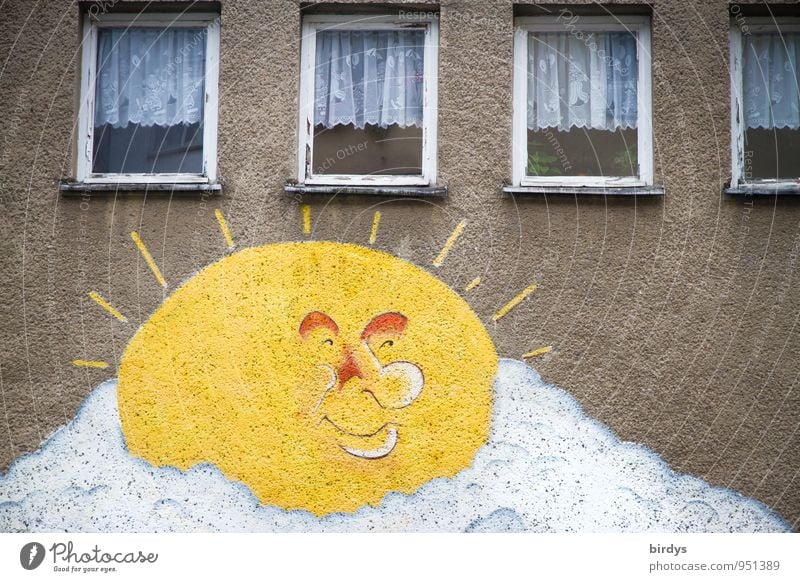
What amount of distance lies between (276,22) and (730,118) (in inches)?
114

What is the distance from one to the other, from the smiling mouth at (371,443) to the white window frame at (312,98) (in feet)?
5.10

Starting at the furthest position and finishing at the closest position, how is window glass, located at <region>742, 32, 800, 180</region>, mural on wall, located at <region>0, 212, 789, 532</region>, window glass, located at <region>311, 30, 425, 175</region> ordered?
1. window glass, located at <region>311, 30, 425, 175</region>
2. window glass, located at <region>742, 32, 800, 180</region>
3. mural on wall, located at <region>0, 212, 789, 532</region>

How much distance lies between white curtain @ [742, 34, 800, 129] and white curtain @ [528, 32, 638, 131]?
0.72m

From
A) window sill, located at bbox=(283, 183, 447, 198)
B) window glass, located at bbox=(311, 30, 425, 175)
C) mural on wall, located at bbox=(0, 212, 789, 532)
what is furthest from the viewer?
window glass, located at bbox=(311, 30, 425, 175)

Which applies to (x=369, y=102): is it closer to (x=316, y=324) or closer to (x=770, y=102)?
(x=316, y=324)

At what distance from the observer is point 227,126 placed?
557cm

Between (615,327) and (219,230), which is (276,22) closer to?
(219,230)

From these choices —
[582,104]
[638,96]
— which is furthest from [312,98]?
[638,96]

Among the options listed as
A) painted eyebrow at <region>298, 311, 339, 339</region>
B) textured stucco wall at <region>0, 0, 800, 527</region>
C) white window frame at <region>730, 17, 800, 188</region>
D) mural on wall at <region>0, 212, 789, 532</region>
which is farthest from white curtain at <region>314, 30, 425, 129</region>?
white window frame at <region>730, 17, 800, 188</region>

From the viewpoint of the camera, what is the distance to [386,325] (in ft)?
17.7

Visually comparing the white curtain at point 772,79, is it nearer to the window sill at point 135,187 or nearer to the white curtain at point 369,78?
the white curtain at point 369,78

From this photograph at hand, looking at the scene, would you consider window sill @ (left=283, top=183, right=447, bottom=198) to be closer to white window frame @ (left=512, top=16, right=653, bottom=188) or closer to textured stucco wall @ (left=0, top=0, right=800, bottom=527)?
textured stucco wall @ (left=0, top=0, right=800, bottom=527)

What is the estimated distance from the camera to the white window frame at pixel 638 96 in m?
5.56

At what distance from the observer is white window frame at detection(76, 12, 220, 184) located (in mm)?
5625
